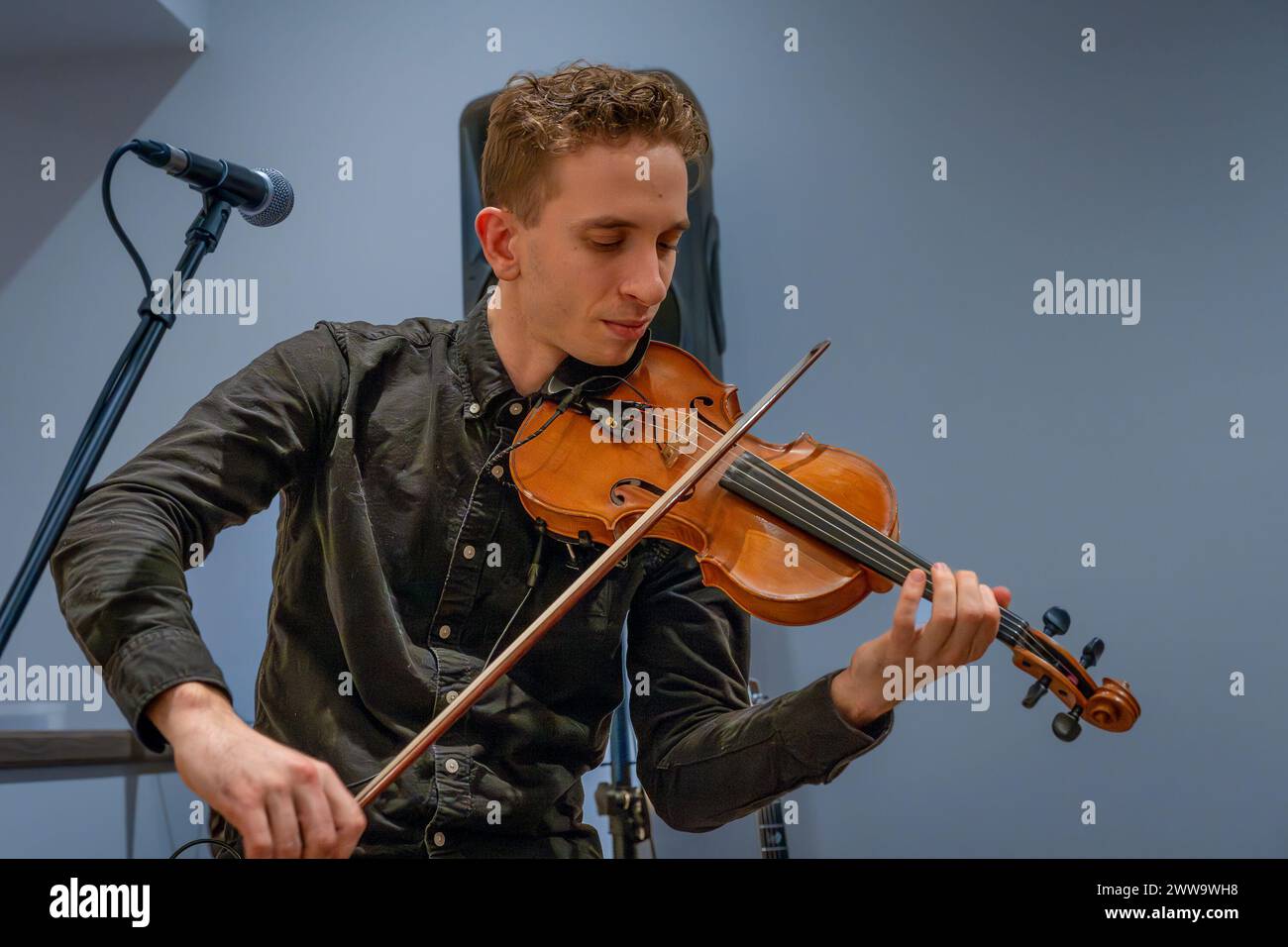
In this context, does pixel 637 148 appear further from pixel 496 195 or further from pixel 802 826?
pixel 802 826

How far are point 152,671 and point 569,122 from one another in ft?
2.09

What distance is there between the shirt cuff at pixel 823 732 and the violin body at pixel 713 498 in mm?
73

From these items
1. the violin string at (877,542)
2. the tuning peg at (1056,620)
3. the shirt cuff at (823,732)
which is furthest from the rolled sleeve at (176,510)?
the tuning peg at (1056,620)

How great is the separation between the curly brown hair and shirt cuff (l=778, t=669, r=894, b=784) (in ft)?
1.76

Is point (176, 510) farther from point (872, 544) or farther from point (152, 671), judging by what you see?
point (872, 544)

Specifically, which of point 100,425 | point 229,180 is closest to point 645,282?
point 229,180

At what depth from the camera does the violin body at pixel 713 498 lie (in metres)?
1.10

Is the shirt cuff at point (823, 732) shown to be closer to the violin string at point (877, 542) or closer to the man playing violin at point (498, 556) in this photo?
the man playing violin at point (498, 556)

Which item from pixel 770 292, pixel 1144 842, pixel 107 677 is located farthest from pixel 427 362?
pixel 1144 842

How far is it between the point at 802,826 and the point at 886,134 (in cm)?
114

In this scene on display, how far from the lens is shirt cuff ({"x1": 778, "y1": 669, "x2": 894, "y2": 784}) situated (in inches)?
42.3

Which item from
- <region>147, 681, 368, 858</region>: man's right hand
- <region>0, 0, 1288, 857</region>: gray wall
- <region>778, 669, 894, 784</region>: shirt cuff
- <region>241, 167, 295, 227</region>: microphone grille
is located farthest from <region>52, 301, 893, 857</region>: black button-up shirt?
<region>0, 0, 1288, 857</region>: gray wall

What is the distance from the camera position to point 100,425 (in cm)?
111

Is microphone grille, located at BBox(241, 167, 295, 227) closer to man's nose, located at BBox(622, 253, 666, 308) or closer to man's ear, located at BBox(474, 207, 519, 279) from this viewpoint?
man's ear, located at BBox(474, 207, 519, 279)
